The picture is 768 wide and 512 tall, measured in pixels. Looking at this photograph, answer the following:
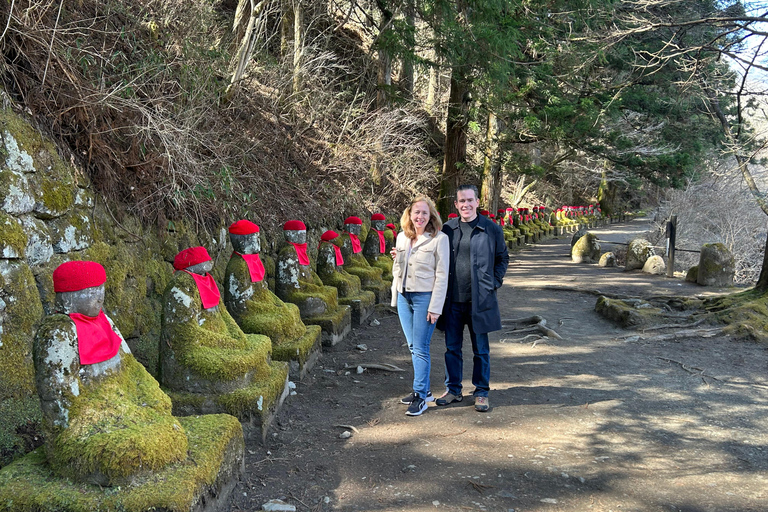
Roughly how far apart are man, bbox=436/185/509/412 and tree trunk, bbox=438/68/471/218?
983cm

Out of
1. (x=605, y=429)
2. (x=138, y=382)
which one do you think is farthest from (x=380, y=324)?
(x=138, y=382)

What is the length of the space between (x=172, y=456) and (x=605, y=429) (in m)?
3.21

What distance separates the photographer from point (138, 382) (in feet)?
9.70

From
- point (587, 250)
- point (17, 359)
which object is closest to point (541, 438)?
point (17, 359)

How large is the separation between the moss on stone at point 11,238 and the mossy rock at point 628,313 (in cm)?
730

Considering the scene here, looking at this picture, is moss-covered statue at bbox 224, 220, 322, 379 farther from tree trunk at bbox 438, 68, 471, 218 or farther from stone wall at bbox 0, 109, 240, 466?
tree trunk at bbox 438, 68, 471, 218

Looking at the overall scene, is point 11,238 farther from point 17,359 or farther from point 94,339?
point 94,339

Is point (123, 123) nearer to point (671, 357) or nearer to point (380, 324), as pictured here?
point (380, 324)

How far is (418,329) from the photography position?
179 inches

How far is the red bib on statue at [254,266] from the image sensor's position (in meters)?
4.86

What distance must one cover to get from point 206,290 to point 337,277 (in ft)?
12.7

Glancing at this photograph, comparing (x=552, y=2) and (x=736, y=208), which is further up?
(x=552, y=2)

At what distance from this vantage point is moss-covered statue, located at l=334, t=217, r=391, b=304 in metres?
8.49

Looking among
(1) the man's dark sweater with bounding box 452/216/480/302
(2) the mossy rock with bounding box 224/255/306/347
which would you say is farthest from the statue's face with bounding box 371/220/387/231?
(1) the man's dark sweater with bounding box 452/216/480/302
